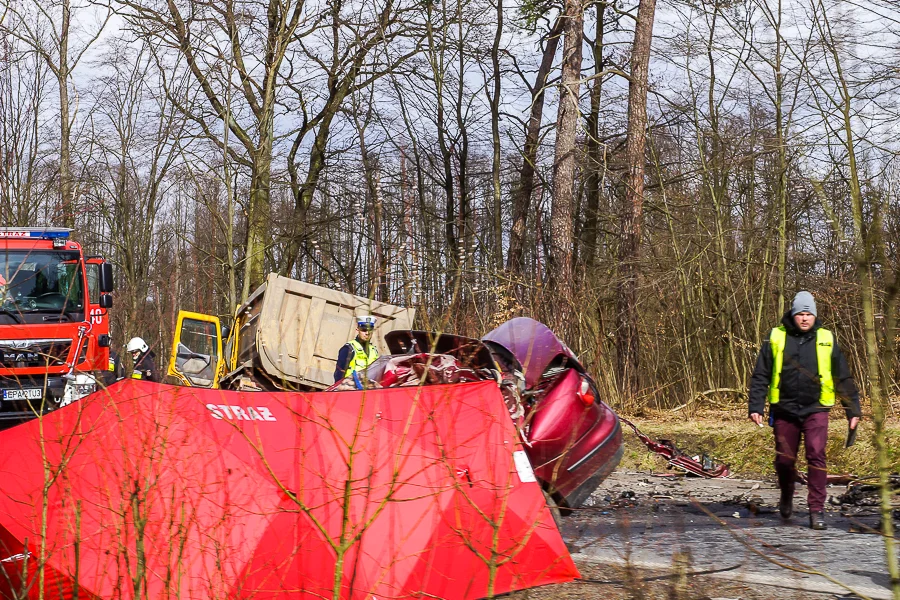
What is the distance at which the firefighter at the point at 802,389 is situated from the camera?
749cm

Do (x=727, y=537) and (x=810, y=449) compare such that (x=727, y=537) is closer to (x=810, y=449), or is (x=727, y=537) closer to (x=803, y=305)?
(x=810, y=449)

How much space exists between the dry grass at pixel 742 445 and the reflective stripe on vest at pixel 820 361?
8.06 ft

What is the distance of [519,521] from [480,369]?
1.60 m

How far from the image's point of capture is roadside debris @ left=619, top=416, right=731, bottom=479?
10367 millimetres

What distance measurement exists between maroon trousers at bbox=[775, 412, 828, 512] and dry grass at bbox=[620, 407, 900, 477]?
7.68 ft

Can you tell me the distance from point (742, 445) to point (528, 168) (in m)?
14.4

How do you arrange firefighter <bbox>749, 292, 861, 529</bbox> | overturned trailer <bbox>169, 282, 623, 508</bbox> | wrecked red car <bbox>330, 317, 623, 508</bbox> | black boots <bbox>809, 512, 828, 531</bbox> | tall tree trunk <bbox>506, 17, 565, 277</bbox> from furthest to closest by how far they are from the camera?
tall tree trunk <bbox>506, 17, 565, 277</bbox>
firefighter <bbox>749, 292, 861, 529</bbox>
black boots <bbox>809, 512, 828, 531</bbox>
wrecked red car <bbox>330, 317, 623, 508</bbox>
overturned trailer <bbox>169, 282, 623, 508</bbox>

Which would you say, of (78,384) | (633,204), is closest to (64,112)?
(633,204)

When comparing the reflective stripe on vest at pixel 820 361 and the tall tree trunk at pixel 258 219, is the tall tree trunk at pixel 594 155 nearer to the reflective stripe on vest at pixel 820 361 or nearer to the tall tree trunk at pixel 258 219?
the tall tree trunk at pixel 258 219

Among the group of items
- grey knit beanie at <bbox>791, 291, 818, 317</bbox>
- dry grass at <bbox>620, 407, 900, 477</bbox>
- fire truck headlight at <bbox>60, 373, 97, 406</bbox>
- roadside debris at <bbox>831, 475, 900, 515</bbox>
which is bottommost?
roadside debris at <bbox>831, 475, 900, 515</bbox>

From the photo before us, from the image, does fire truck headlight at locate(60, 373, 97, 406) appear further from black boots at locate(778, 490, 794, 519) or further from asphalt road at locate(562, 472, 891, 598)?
black boots at locate(778, 490, 794, 519)

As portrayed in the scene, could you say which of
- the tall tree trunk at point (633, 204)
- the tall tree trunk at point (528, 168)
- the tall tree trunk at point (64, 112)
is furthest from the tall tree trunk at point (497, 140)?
the tall tree trunk at point (64, 112)

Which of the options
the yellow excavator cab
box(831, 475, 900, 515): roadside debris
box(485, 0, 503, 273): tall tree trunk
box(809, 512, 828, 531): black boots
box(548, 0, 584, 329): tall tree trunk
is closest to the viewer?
box(809, 512, 828, 531): black boots

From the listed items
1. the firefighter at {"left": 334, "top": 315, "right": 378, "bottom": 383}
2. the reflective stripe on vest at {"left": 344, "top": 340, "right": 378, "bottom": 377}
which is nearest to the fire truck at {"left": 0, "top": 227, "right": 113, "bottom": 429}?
the firefighter at {"left": 334, "top": 315, "right": 378, "bottom": 383}
